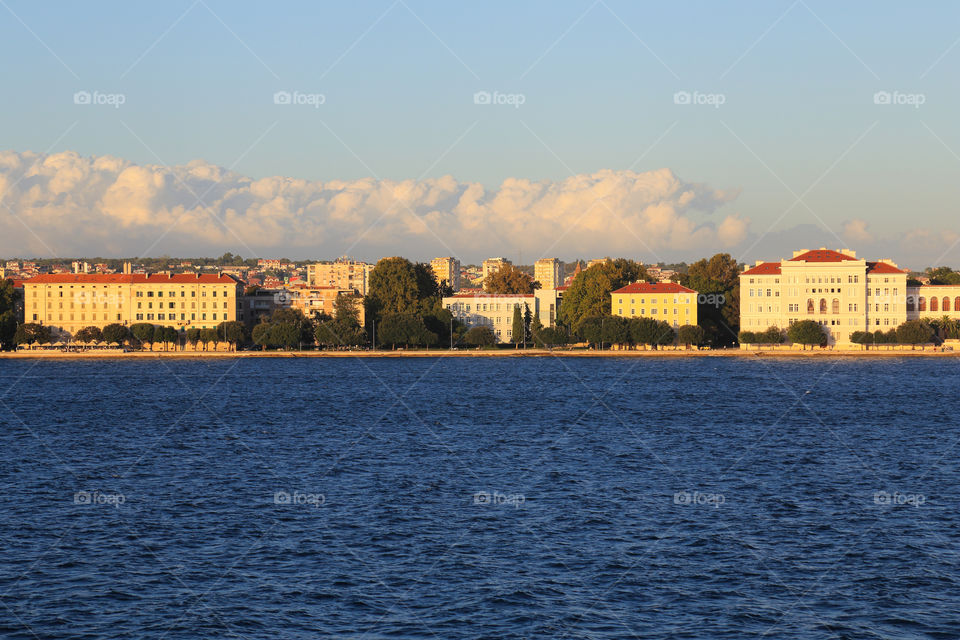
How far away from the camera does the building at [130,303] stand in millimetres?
109312

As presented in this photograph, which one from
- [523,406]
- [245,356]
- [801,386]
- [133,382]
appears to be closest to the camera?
[523,406]

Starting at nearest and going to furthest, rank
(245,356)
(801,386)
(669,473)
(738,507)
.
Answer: (738,507)
(669,473)
(801,386)
(245,356)

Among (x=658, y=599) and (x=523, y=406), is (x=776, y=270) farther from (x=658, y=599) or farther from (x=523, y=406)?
Result: (x=658, y=599)

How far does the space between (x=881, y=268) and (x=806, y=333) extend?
479 inches

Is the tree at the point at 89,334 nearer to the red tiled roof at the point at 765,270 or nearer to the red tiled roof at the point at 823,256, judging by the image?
the red tiled roof at the point at 765,270

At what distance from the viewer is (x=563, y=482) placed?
85.6 ft

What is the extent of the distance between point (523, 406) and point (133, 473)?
2373 cm

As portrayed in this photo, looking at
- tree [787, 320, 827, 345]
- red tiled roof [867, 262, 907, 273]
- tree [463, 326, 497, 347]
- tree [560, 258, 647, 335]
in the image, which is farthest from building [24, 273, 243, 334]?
red tiled roof [867, 262, 907, 273]

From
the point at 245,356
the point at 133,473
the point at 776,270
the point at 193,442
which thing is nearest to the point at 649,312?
the point at 776,270

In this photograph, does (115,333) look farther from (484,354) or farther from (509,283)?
(509,283)

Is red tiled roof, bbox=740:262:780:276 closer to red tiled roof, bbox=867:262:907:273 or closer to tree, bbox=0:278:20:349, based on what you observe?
red tiled roof, bbox=867:262:907:273

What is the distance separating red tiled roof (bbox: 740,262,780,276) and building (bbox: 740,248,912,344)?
10cm

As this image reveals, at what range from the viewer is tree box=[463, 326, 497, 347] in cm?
10625

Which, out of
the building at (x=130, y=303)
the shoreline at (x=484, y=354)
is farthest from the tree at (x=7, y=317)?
the building at (x=130, y=303)
